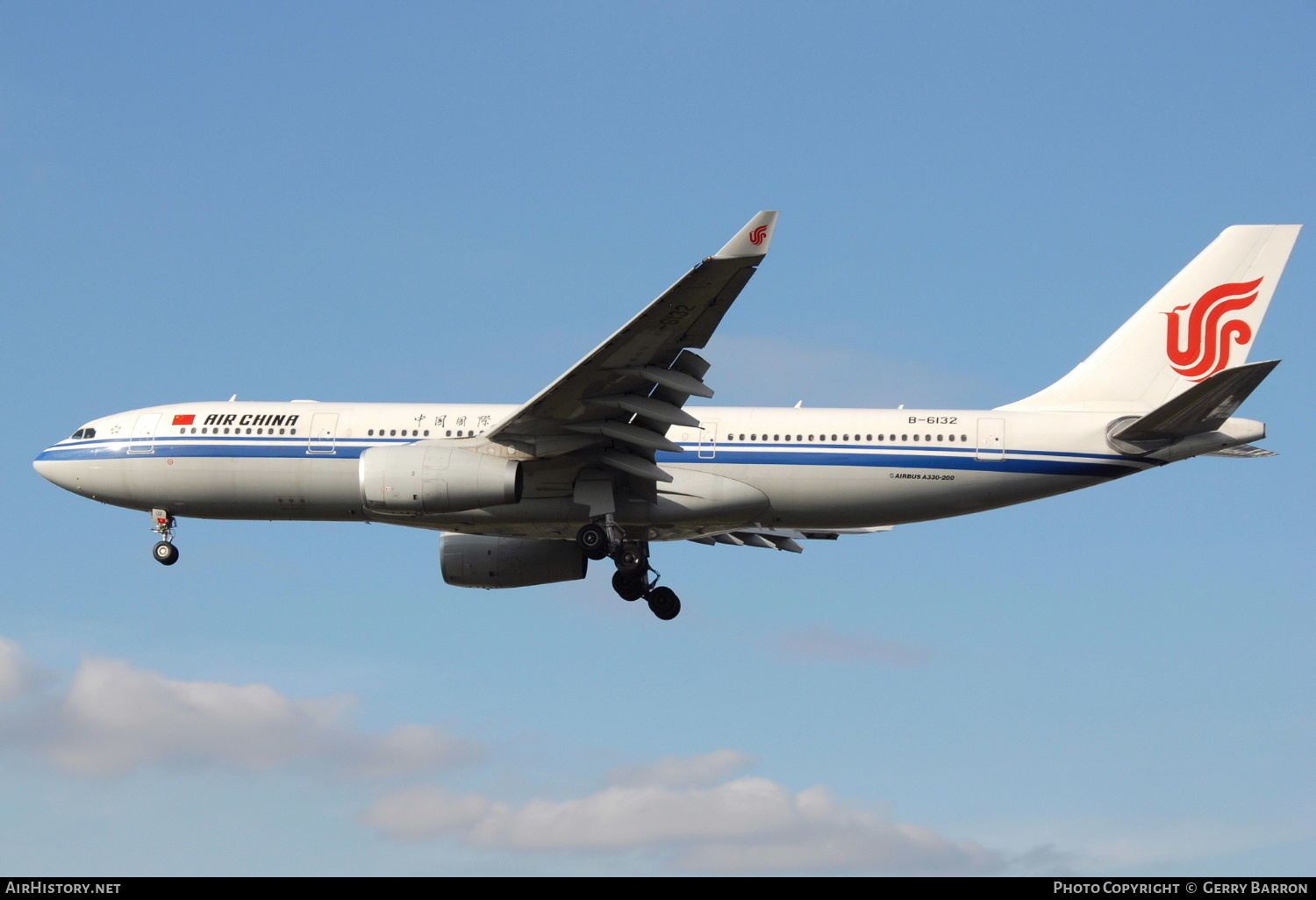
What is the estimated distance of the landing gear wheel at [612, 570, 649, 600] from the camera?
A: 3625 cm

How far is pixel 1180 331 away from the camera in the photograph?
35656mm

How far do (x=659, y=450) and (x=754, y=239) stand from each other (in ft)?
27.0

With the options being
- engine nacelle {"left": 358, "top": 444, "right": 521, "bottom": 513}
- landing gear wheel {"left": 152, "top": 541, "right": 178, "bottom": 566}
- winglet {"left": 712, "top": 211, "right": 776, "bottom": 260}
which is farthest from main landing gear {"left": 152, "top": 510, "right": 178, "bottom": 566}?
winglet {"left": 712, "top": 211, "right": 776, "bottom": 260}

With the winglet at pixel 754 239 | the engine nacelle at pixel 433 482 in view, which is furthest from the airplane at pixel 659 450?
the winglet at pixel 754 239

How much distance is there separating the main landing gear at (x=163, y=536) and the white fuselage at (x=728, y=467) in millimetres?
717

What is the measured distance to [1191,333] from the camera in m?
35.6

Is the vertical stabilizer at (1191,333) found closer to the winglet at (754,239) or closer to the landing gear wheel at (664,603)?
the landing gear wheel at (664,603)

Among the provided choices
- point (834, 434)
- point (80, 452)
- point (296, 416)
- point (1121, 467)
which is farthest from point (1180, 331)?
point (80, 452)

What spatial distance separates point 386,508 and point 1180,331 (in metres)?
19.3

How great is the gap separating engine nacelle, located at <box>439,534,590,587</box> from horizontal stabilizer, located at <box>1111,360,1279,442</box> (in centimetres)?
1382

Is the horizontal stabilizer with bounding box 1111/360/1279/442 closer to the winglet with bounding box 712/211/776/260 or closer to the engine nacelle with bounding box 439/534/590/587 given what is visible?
the winglet with bounding box 712/211/776/260

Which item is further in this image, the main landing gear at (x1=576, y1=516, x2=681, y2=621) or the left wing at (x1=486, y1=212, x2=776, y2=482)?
the main landing gear at (x1=576, y1=516, x2=681, y2=621)

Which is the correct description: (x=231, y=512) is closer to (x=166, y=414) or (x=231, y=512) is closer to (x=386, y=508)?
(x=166, y=414)

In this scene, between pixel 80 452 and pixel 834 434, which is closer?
pixel 834 434
